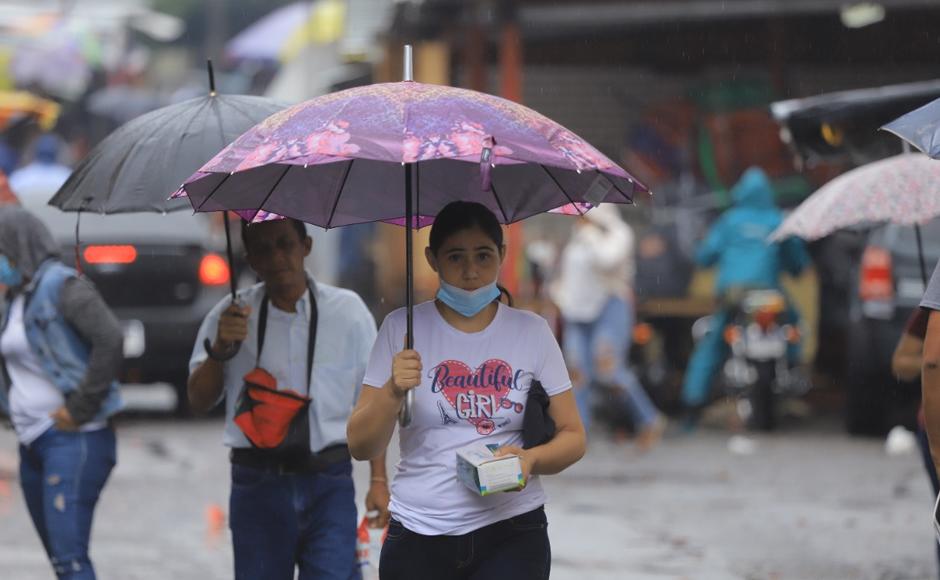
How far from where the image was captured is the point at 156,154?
5.65 metres

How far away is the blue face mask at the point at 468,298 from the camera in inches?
186

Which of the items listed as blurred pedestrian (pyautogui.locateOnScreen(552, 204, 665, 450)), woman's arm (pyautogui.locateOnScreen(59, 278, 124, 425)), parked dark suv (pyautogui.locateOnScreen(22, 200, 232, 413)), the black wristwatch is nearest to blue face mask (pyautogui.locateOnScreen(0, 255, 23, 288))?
woman's arm (pyautogui.locateOnScreen(59, 278, 124, 425))

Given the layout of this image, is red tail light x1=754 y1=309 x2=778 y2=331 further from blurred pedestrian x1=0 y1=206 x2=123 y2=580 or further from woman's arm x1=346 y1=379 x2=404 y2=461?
woman's arm x1=346 y1=379 x2=404 y2=461

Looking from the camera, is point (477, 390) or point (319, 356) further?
point (319, 356)

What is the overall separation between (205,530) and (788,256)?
564 centimetres

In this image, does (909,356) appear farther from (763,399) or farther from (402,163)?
(763,399)

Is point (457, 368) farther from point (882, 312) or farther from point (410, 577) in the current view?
point (882, 312)

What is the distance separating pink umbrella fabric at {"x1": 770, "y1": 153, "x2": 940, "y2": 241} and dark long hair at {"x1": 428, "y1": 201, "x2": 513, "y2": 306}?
279 centimetres

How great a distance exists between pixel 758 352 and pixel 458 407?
30.6 ft

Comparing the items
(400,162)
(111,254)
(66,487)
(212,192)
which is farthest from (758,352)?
(400,162)

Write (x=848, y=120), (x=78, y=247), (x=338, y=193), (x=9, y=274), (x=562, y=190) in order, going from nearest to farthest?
1. (x=562, y=190)
2. (x=338, y=193)
3. (x=78, y=247)
4. (x=9, y=274)
5. (x=848, y=120)

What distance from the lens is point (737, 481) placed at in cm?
1170

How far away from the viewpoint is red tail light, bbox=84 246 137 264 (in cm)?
1405

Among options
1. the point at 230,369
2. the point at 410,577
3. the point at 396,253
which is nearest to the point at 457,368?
the point at 410,577
